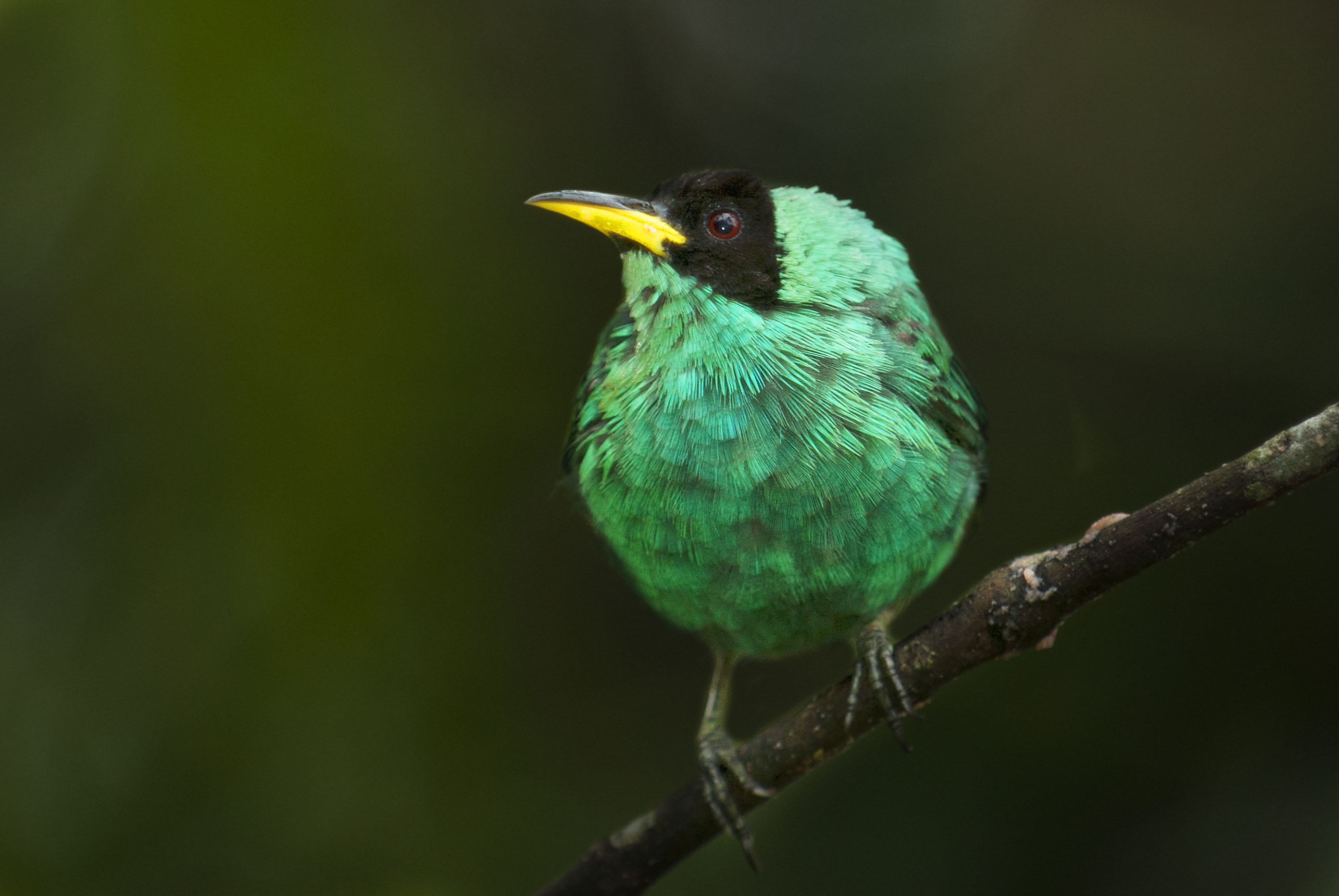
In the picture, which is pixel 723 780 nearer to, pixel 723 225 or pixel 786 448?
pixel 786 448

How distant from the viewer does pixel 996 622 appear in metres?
2.35

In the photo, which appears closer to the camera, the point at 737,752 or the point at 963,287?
the point at 737,752

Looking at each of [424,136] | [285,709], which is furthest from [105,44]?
[285,709]

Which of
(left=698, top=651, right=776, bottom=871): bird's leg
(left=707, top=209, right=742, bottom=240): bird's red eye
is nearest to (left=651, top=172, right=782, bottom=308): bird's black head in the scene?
(left=707, top=209, right=742, bottom=240): bird's red eye

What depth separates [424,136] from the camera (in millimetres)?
4633

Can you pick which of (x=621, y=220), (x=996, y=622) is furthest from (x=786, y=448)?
(x=621, y=220)

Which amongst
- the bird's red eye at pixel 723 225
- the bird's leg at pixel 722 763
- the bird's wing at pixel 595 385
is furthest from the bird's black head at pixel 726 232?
the bird's leg at pixel 722 763

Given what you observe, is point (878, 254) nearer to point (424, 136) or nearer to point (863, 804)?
point (863, 804)

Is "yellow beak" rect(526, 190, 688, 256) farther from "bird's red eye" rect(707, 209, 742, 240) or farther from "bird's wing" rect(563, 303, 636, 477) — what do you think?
"bird's wing" rect(563, 303, 636, 477)

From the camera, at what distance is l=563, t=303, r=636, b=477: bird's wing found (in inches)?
119

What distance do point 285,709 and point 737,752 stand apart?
2047mm

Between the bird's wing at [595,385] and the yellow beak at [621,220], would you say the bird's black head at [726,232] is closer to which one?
the yellow beak at [621,220]

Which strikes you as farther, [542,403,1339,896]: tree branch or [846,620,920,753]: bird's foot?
[846,620,920,753]: bird's foot

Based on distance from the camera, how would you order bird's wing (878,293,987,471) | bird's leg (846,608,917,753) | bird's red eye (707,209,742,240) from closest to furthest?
bird's leg (846,608,917,753) < bird's wing (878,293,987,471) < bird's red eye (707,209,742,240)
